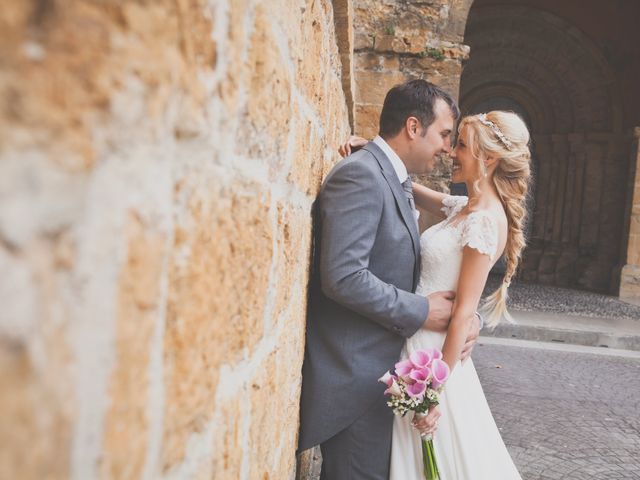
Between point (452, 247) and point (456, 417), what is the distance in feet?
2.35

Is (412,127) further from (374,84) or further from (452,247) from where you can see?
(374,84)

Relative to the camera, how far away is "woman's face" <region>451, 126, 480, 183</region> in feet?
8.30

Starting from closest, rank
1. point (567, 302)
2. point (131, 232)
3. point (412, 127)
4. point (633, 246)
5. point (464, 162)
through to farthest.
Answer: point (131, 232), point (412, 127), point (464, 162), point (567, 302), point (633, 246)

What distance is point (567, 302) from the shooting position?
9.34 m

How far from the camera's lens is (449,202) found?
9.62 ft

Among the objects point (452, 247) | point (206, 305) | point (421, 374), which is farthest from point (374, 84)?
point (206, 305)

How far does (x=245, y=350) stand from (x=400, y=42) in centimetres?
529

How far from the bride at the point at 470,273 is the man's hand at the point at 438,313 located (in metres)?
0.05

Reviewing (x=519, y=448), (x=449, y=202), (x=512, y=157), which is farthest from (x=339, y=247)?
(x=519, y=448)

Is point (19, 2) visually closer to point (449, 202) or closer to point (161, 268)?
point (161, 268)

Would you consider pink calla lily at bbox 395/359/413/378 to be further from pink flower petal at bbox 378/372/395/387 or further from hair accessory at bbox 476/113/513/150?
hair accessory at bbox 476/113/513/150

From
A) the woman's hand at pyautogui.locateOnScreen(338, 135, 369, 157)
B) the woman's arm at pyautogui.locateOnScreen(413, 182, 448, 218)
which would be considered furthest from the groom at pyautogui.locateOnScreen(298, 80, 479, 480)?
the woman's arm at pyautogui.locateOnScreen(413, 182, 448, 218)

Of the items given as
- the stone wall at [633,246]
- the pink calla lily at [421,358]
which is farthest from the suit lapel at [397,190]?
the stone wall at [633,246]

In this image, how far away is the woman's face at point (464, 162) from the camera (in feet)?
8.30
